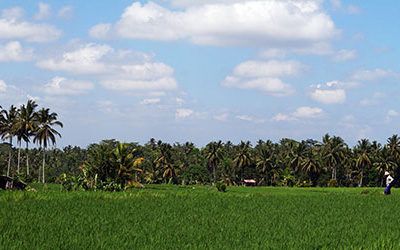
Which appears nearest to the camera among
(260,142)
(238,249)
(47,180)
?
(238,249)

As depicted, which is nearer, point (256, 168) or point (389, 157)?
A: point (389, 157)

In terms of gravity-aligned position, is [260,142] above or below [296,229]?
above

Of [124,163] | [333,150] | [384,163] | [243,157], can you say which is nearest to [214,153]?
[243,157]

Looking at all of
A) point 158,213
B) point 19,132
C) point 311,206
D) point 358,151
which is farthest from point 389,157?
point 158,213

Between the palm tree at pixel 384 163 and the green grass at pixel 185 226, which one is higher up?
the palm tree at pixel 384 163

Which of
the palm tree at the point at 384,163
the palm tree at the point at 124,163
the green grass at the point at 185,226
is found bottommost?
the green grass at the point at 185,226

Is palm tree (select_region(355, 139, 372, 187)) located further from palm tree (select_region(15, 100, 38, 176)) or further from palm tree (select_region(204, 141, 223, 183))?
palm tree (select_region(15, 100, 38, 176))

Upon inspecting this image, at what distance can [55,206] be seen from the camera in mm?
21750

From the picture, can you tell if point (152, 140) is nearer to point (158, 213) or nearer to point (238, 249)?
point (158, 213)

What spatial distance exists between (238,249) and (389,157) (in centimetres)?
7607

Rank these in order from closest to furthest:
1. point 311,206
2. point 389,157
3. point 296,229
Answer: point 296,229 → point 311,206 → point 389,157

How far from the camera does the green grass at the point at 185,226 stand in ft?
42.2

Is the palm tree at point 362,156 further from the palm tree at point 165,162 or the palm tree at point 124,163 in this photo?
the palm tree at point 124,163

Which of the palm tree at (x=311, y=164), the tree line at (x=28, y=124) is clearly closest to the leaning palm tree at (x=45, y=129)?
the tree line at (x=28, y=124)
